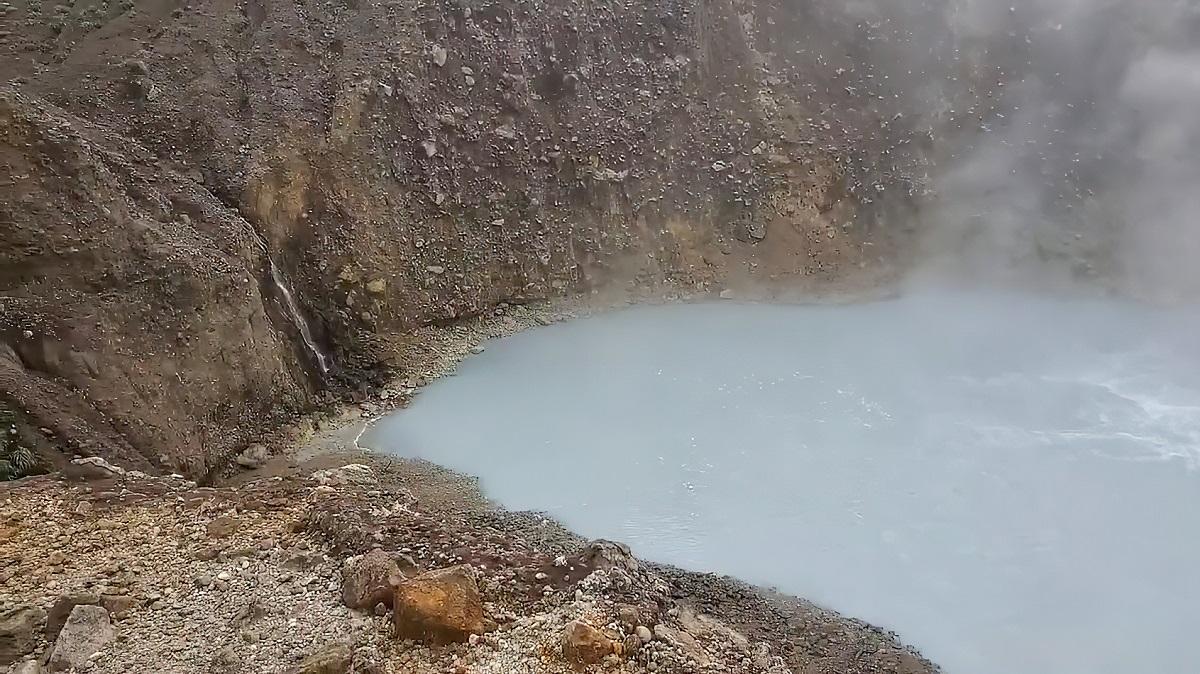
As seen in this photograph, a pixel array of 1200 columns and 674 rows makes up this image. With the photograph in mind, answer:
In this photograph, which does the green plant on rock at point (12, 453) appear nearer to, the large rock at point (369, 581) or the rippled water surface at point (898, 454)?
the large rock at point (369, 581)

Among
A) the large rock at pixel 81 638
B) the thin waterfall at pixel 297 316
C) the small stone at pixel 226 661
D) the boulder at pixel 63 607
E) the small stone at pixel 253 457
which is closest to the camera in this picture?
the large rock at pixel 81 638

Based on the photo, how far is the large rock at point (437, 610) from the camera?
25.2 ft

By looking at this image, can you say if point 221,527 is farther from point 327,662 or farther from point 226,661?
point 327,662

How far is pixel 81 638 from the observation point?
7.26m

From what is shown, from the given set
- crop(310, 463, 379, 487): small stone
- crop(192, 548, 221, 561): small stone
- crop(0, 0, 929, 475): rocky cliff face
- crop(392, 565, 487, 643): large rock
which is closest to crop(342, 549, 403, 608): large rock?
crop(392, 565, 487, 643): large rock

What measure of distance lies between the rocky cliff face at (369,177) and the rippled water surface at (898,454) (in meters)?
2.00

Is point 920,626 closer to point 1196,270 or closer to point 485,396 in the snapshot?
point 485,396

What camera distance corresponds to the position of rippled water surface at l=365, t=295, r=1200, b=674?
37.6 feet

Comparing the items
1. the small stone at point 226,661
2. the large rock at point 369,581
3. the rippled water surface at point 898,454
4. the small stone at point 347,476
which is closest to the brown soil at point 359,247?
the small stone at point 226,661

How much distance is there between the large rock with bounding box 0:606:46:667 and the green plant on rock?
328cm

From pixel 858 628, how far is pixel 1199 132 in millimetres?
16302

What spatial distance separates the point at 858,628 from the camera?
36.6 feet

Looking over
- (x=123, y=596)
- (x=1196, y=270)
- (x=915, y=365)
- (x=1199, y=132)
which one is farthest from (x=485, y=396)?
(x=1199, y=132)

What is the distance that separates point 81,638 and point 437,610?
2750 millimetres
